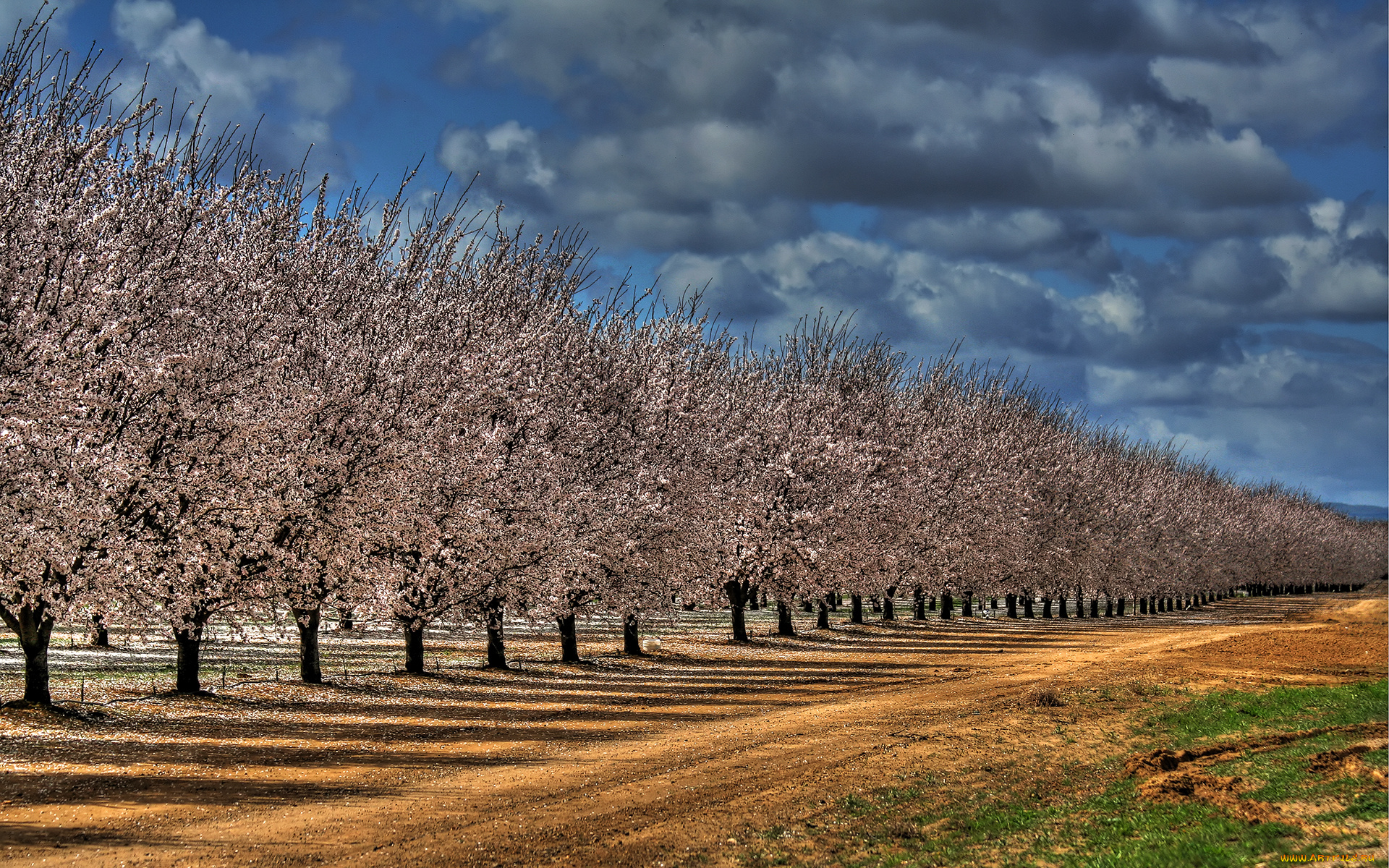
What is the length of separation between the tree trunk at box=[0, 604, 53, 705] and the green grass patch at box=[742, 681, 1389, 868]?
16403mm

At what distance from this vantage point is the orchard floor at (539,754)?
13570 mm

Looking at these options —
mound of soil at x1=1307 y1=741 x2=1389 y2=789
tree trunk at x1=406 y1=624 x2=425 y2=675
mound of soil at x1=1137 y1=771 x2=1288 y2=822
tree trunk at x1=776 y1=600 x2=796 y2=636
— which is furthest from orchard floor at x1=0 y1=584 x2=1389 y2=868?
tree trunk at x1=776 y1=600 x2=796 y2=636

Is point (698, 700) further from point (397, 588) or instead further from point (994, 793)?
point (994, 793)

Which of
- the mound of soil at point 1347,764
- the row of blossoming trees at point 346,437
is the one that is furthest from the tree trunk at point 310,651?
the mound of soil at point 1347,764

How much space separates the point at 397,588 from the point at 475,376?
272 inches

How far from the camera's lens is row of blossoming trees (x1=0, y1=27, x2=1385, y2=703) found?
850 inches

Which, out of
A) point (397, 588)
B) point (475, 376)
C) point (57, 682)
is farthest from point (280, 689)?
point (475, 376)

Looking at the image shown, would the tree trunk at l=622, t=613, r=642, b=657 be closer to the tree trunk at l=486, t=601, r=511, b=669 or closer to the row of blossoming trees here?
the row of blossoming trees

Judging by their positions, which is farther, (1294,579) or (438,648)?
(1294,579)

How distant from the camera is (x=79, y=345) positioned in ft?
71.2

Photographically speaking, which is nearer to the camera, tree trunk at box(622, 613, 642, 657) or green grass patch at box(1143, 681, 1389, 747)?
green grass patch at box(1143, 681, 1389, 747)

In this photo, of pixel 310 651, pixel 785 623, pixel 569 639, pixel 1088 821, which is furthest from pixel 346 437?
pixel 785 623

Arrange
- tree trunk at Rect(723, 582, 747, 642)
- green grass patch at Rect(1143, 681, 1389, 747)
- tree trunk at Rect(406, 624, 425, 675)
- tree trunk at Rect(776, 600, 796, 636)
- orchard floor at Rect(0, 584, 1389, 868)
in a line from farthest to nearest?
1. tree trunk at Rect(776, 600, 796, 636)
2. tree trunk at Rect(723, 582, 747, 642)
3. tree trunk at Rect(406, 624, 425, 675)
4. green grass patch at Rect(1143, 681, 1389, 747)
5. orchard floor at Rect(0, 584, 1389, 868)

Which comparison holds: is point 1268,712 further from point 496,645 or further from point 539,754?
point 496,645
